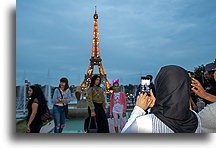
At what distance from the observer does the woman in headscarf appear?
127 centimetres

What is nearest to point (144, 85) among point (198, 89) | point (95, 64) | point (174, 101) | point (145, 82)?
point (145, 82)

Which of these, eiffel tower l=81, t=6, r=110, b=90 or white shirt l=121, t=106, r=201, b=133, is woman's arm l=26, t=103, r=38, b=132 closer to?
white shirt l=121, t=106, r=201, b=133

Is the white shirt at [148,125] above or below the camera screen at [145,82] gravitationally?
below

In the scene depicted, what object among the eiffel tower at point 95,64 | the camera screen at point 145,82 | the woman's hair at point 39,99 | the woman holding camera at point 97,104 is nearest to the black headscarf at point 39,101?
the woman's hair at point 39,99

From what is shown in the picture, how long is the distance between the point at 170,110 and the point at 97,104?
8.27ft

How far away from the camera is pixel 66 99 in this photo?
12.1 ft

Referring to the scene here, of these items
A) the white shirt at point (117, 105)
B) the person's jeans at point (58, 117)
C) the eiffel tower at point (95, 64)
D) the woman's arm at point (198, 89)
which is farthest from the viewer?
the eiffel tower at point (95, 64)

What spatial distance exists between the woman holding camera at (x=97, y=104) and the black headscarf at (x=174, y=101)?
7.69 feet

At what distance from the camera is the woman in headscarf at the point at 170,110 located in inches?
49.9

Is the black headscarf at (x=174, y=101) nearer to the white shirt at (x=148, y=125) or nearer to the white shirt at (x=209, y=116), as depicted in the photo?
the white shirt at (x=148, y=125)

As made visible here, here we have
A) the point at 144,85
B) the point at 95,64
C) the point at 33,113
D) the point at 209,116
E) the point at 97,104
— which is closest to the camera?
the point at 209,116

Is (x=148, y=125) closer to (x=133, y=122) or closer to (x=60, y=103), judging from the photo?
(x=133, y=122)

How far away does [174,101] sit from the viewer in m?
1.28
